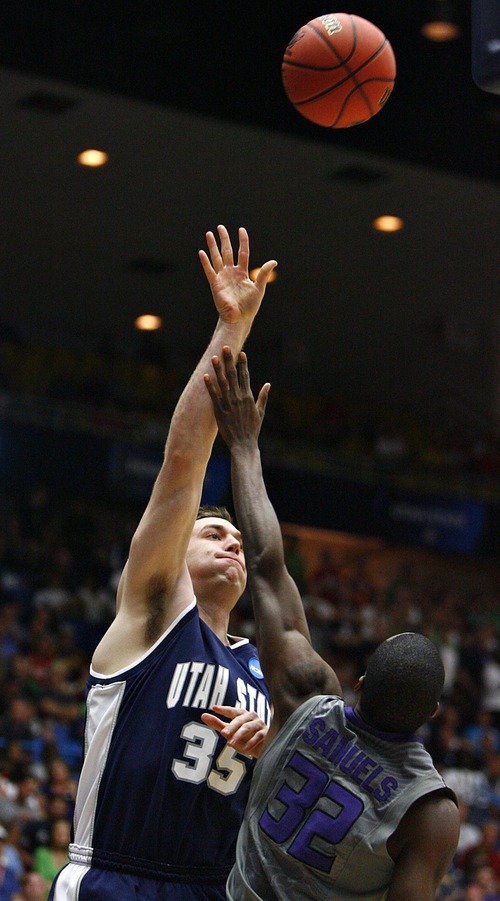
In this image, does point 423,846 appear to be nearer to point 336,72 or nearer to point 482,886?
point 336,72

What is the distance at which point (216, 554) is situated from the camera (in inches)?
183

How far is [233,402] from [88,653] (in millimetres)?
11884

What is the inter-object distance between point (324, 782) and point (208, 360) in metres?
1.50

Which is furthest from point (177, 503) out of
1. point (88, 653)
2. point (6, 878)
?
point (88, 653)

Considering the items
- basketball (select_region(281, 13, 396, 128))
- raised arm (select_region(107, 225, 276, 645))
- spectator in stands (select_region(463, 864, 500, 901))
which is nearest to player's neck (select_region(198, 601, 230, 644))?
raised arm (select_region(107, 225, 276, 645))

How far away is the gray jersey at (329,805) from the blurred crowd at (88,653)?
261 inches

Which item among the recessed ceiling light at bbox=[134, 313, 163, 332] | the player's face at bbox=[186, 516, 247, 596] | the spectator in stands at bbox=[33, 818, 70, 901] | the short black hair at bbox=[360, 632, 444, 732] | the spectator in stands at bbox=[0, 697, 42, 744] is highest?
the recessed ceiling light at bbox=[134, 313, 163, 332]

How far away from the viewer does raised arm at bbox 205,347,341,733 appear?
3494 mm

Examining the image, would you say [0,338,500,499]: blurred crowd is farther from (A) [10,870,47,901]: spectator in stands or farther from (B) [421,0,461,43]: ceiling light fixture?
(A) [10,870,47,901]: spectator in stands

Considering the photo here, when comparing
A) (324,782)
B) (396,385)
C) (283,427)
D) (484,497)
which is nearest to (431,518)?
(484,497)

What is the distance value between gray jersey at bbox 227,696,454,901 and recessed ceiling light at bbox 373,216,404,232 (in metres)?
14.5

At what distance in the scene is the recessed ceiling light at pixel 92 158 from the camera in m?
15.8

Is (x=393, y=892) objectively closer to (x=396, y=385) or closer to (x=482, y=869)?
(x=482, y=869)

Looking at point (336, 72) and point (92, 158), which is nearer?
point (336, 72)
